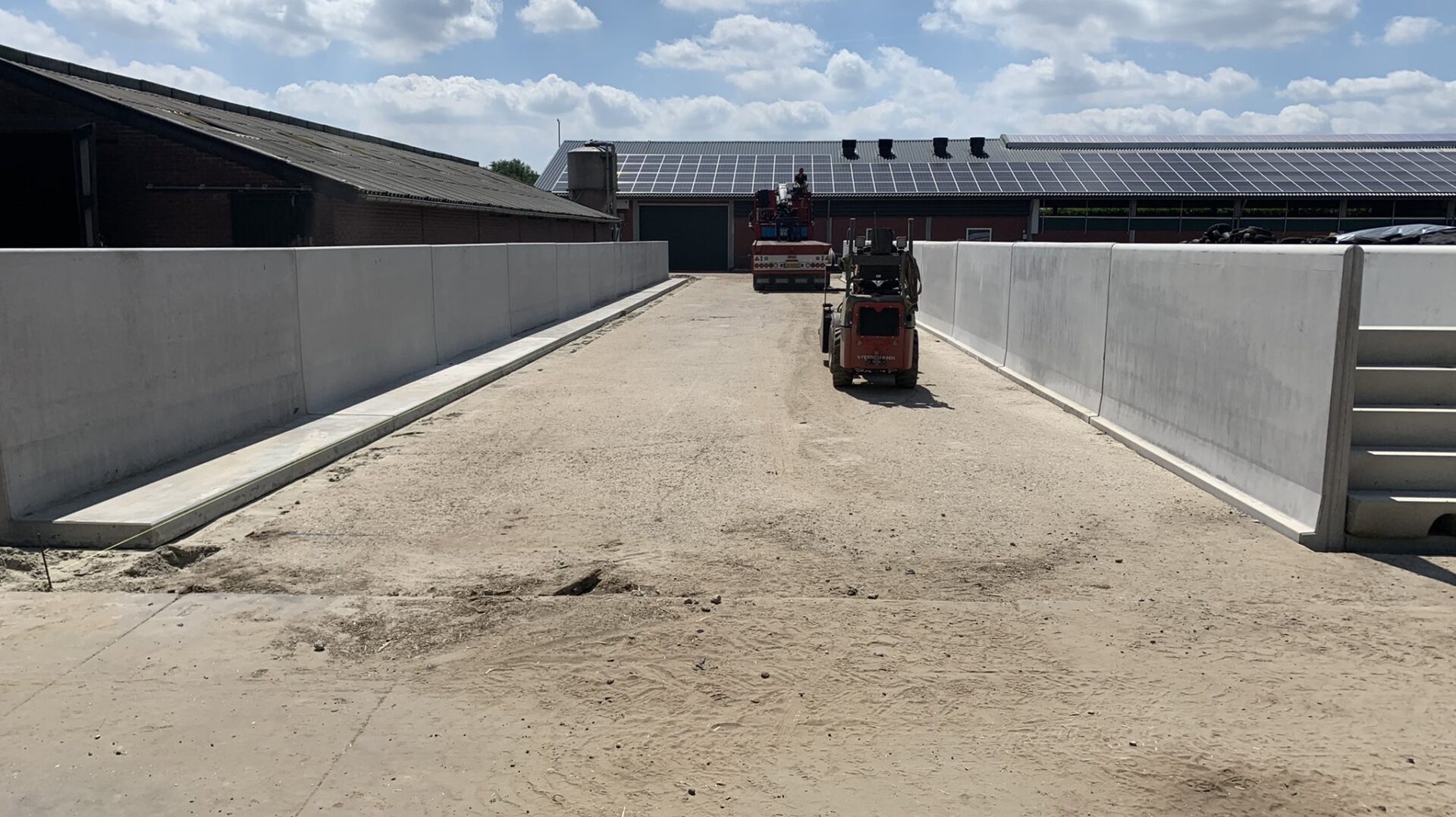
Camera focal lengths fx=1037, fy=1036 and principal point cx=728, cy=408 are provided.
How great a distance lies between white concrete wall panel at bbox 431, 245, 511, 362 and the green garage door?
37.3m

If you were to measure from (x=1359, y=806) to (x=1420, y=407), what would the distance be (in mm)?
4659

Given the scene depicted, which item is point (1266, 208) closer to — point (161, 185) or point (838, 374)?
point (838, 374)

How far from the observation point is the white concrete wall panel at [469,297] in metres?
16.1

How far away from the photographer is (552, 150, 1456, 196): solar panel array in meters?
50.7

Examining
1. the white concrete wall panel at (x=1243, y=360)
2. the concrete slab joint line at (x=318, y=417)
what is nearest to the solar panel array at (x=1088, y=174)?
the concrete slab joint line at (x=318, y=417)

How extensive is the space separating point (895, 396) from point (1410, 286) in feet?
18.7

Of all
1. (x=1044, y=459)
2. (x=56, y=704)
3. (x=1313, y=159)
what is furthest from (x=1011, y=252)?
(x=1313, y=159)

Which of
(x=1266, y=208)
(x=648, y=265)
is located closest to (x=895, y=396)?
(x=648, y=265)

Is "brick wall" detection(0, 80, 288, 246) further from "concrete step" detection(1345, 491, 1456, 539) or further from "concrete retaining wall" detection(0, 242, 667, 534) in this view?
"concrete step" detection(1345, 491, 1456, 539)

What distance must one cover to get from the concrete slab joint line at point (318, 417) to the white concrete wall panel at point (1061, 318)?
7592mm

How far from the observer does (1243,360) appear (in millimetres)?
8016

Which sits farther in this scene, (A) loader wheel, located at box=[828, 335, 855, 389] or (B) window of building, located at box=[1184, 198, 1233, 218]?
(B) window of building, located at box=[1184, 198, 1233, 218]

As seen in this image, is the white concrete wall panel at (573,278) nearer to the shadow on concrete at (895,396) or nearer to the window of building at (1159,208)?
the shadow on concrete at (895,396)

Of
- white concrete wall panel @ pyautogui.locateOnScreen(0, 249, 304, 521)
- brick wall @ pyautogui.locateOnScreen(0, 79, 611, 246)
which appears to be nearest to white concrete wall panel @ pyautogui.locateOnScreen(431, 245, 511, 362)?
brick wall @ pyautogui.locateOnScreen(0, 79, 611, 246)
